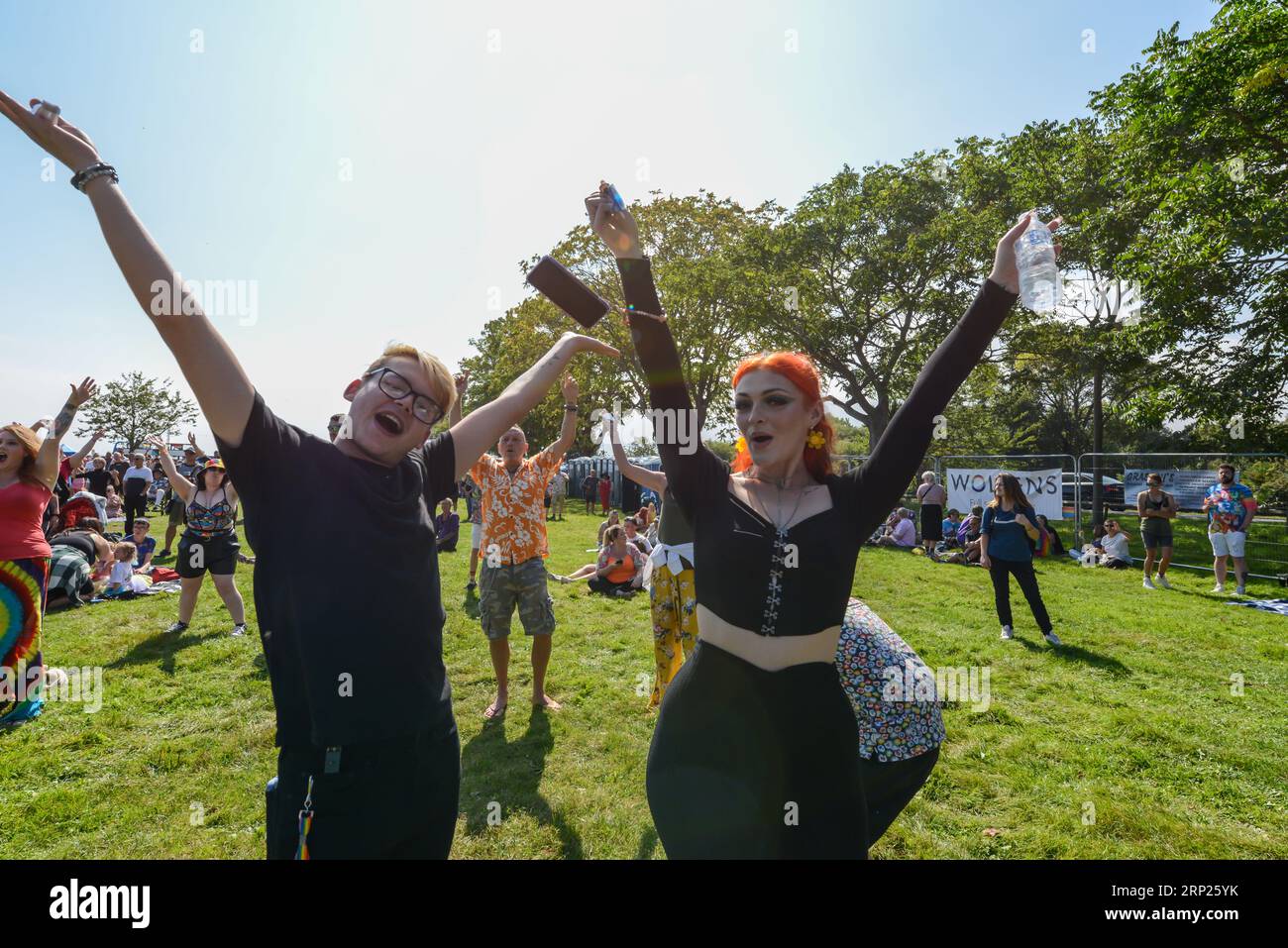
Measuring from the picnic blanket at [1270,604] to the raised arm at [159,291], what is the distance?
1431 centimetres

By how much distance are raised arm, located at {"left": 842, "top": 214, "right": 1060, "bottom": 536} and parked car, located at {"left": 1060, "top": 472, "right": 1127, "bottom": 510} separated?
16.4m

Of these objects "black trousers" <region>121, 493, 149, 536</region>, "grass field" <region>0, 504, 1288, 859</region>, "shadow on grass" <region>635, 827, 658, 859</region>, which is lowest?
"shadow on grass" <region>635, 827, 658, 859</region>

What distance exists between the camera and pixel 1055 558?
15391mm

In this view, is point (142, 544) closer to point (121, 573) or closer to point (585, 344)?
point (121, 573)

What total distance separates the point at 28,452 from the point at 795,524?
639 centimetres

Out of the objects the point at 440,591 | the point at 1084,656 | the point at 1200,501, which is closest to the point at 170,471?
the point at 440,591

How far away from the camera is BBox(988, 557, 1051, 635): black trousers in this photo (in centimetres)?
828

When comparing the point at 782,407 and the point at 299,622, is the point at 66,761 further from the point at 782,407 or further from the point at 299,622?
the point at 782,407

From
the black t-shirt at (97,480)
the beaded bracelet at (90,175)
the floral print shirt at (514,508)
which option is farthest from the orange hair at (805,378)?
the black t-shirt at (97,480)

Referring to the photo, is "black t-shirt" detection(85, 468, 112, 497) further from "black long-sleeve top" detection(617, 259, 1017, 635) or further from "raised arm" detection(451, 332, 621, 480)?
"black long-sleeve top" detection(617, 259, 1017, 635)

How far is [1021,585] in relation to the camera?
8.23 m

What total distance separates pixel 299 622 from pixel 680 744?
1.21 metres

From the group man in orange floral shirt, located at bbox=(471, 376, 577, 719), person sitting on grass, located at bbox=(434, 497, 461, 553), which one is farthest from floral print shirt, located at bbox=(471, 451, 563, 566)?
person sitting on grass, located at bbox=(434, 497, 461, 553)
